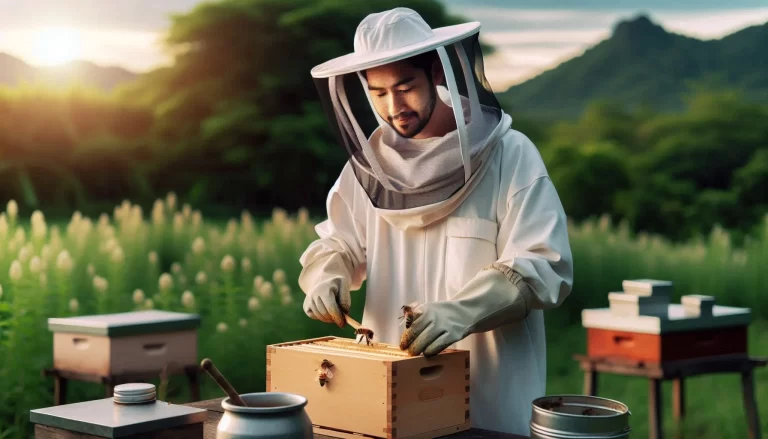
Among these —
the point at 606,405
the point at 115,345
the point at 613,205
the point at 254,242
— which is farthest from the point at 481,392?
the point at 613,205

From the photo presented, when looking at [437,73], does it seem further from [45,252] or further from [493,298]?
[45,252]

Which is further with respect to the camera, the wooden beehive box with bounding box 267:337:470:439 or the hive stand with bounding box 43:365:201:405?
the hive stand with bounding box 43:365:201:405

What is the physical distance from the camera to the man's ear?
2564 millimetres

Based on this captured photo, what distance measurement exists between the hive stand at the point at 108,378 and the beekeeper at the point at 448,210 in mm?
1932

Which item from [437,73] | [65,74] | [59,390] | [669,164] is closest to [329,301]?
[437,73]

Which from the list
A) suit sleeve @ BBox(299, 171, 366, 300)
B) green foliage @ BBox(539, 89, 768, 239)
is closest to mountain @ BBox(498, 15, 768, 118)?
green foliage @ BBox(539, 89, 768, 239)

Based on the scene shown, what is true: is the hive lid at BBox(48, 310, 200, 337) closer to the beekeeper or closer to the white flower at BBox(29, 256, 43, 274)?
the white flower at BBox(29, 256, 43, 274)

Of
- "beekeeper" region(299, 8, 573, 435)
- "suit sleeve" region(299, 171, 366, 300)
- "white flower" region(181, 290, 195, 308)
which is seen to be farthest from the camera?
"white flower" region(181, 290, 195, 308)

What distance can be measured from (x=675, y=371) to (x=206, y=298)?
10.3ft

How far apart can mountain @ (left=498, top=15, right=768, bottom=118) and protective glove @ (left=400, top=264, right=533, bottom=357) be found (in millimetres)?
8570

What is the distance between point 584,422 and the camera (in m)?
1.64

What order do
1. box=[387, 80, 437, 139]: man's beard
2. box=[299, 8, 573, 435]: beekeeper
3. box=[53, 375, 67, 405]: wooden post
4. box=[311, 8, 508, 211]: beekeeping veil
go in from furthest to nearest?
box=[53, 375, 67, 405]: wooden post, box=[387, 80, 437, 139]: man's beard, box=[311, 8, 508, 211]: beekeeping veil, box=[299, 8, 573, 435]: beekeeper

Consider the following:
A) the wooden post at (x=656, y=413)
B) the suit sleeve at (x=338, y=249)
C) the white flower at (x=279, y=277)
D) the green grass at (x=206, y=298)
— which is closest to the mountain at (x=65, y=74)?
the green grass at (x=206, y=298)

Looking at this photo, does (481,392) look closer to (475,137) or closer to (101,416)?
(475,137)
